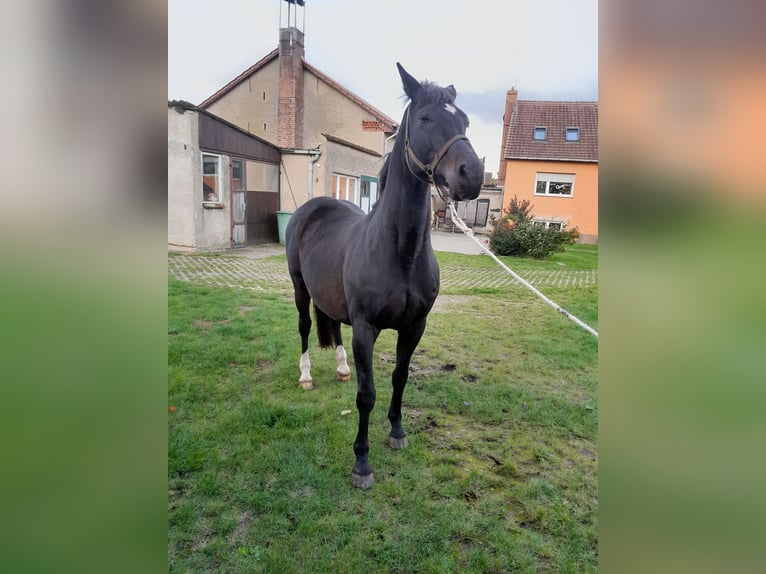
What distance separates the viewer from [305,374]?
3.79 metres

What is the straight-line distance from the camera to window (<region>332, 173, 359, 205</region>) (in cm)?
1329

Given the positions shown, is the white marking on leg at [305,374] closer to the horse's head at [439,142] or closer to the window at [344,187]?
the horse's head at [439,142]

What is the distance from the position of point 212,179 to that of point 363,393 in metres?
9.59

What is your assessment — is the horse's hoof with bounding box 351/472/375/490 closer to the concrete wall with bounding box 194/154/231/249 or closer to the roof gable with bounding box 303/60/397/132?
the concrete wall with bounding box 194/154/231/249

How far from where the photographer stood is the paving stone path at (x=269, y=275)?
7594 mm

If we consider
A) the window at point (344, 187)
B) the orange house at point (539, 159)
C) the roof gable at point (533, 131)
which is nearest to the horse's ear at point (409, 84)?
the orange house at point (539, 159)

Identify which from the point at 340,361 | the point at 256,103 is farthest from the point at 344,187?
the point at 340,361

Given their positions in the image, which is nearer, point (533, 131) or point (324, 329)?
point (324, 329)

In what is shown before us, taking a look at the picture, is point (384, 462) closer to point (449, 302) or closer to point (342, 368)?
point (342, 368)

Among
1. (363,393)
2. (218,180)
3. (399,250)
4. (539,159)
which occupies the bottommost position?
(363,393)

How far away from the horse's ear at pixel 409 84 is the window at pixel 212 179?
9.28 meters
